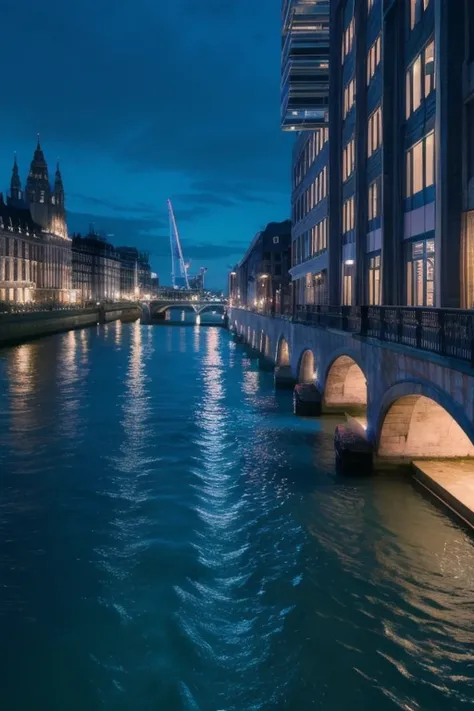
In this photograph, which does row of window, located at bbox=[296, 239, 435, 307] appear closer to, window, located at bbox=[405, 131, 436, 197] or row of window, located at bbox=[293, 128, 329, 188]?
window, located at bbox=[405, 131, 436, 197]

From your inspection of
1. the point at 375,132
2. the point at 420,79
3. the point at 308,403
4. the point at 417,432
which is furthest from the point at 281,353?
the point at 417,432

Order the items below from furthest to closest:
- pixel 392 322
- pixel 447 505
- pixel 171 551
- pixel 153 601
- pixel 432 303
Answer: pixel 432 303 < pixel 392 322 < pixel 447 505 < pixel 171 551 < pixel 153 601

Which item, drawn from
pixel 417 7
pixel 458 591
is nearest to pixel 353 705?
pixel 458 591

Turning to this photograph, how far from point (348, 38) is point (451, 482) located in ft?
104

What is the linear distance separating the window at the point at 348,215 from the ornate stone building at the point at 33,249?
103 meters

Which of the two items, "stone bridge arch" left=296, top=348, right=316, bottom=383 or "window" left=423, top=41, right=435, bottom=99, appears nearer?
"window" left=423, top=41, right=435, bottom=99

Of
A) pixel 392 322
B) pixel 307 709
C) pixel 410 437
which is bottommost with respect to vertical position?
pixel 307 709

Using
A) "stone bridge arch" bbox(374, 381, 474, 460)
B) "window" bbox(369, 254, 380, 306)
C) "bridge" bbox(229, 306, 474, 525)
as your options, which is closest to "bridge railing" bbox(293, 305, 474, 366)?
"bridge" bbox(229, 306, 474, 525)

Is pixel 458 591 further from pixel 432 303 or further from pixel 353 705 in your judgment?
pixel 432 303

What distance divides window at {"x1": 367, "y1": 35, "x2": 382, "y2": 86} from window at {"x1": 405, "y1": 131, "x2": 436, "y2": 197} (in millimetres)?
8344

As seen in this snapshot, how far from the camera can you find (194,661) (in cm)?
1252

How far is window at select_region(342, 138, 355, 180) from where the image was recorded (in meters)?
41.2

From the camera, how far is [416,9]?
2714cm

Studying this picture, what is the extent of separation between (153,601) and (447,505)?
29.4 feet
